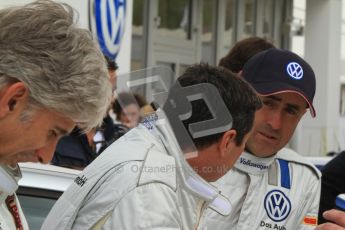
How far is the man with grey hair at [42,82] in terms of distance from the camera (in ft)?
5.14

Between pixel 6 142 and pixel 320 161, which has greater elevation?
pixel 6 142

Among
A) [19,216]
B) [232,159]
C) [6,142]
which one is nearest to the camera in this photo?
[6,142]

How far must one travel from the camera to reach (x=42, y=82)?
1.58m

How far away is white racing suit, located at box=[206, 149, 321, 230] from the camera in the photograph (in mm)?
2461

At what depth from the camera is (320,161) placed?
5.12 meters

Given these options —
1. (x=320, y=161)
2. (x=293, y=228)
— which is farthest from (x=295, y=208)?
(x=320, y=161)

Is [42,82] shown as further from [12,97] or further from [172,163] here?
[172,163]

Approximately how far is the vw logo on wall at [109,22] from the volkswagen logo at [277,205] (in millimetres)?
3884

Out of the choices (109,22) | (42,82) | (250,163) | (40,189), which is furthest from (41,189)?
(109,22)

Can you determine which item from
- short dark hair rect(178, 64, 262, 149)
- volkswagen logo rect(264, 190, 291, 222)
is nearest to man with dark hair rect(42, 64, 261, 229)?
short dark hair rect(178, 64, 262, 149)

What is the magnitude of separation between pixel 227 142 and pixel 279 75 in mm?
678

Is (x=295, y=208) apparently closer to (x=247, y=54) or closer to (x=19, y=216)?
(x=247, y=54)

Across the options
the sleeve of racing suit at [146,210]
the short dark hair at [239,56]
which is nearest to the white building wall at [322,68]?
the short dark hair at [239,56]

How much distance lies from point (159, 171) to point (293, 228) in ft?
3.23
